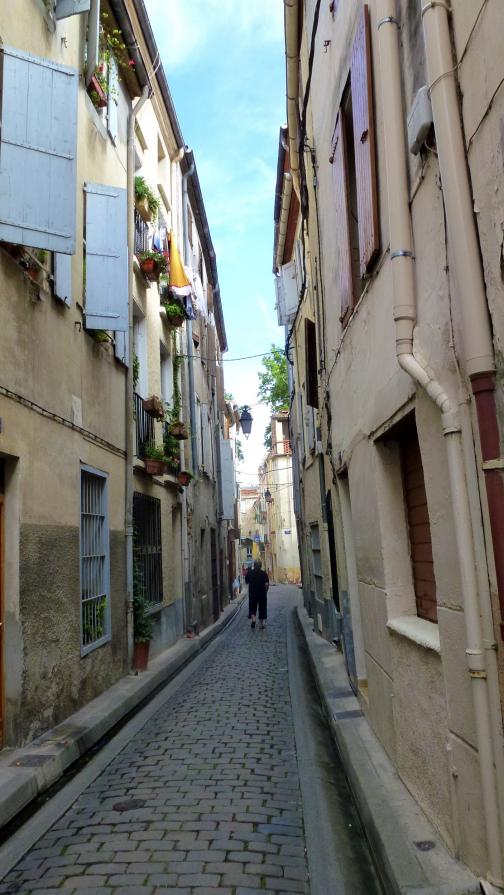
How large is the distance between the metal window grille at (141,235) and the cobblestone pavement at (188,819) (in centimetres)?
723

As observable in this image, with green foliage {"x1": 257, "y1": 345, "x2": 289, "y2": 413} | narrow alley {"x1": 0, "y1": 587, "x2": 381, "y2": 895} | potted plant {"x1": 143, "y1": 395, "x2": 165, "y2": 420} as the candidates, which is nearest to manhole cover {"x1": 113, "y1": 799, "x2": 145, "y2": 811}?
narrow alley {"x1": 0, "y1": 587, "x2": 381, "y2": 895}

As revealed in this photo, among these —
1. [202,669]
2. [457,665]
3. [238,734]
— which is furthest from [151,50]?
[457,665]

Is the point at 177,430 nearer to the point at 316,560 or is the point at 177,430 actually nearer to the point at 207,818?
the point at 316,560

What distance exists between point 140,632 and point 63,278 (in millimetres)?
4897

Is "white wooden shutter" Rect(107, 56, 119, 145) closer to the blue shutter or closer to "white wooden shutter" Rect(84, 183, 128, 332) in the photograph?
"white wooden shutter" Rect(84, 183, 128, 332)

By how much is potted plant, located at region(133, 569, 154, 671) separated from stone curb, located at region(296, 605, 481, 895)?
363 centimetres

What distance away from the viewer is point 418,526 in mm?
4262

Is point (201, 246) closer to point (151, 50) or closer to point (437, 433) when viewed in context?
point (151, 50)

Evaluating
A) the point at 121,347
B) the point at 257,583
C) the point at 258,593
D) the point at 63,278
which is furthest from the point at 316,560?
the point at 63,278

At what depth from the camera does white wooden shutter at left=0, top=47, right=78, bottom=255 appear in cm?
541

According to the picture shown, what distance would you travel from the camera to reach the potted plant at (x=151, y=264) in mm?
10961

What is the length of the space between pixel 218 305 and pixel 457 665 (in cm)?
2434

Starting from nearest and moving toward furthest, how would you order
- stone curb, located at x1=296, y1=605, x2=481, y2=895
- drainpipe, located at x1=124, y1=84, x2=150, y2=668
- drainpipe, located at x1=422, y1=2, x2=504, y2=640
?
drainpipe, located at x1=422, y1=2, x2=504, y2=640, stone curb, located at x1=296, y1=605, x2=481, y2=895, drainpipe, located at x1=124, y1=84, x2=150, y2=668

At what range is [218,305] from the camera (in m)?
26.3
